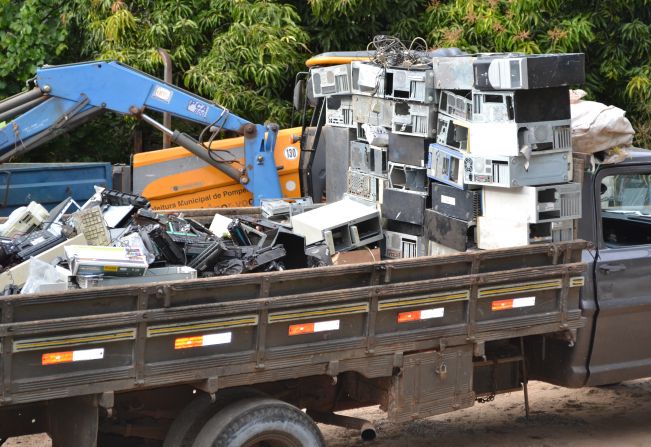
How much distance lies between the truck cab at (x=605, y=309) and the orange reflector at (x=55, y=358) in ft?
9.84

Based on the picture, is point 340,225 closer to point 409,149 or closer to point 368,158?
point 409,149

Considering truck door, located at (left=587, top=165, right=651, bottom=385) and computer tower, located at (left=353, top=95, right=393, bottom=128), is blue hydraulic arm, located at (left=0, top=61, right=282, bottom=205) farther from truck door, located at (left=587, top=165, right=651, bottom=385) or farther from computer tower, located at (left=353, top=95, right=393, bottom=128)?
truck door, located at (left=587, top=165, right=651, bottom=385)

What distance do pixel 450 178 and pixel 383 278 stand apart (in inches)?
44.8

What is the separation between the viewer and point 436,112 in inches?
246

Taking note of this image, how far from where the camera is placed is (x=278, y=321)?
15.8 ft

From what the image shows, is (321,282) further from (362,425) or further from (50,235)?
(50,235)

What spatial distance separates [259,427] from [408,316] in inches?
38.5

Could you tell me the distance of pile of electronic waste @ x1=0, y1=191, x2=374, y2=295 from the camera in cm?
486

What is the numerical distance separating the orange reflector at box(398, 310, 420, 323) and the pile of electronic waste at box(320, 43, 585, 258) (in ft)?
2.79

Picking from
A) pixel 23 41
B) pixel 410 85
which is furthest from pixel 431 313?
pixel 23 41

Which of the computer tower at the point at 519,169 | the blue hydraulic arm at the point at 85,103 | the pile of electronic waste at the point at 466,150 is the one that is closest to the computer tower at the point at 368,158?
the pile of electronic waste at the point at 466,150

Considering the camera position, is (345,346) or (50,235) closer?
(345,346)

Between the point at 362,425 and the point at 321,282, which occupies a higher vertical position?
the point at 321,282

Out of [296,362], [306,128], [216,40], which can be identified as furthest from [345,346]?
[216,40]
